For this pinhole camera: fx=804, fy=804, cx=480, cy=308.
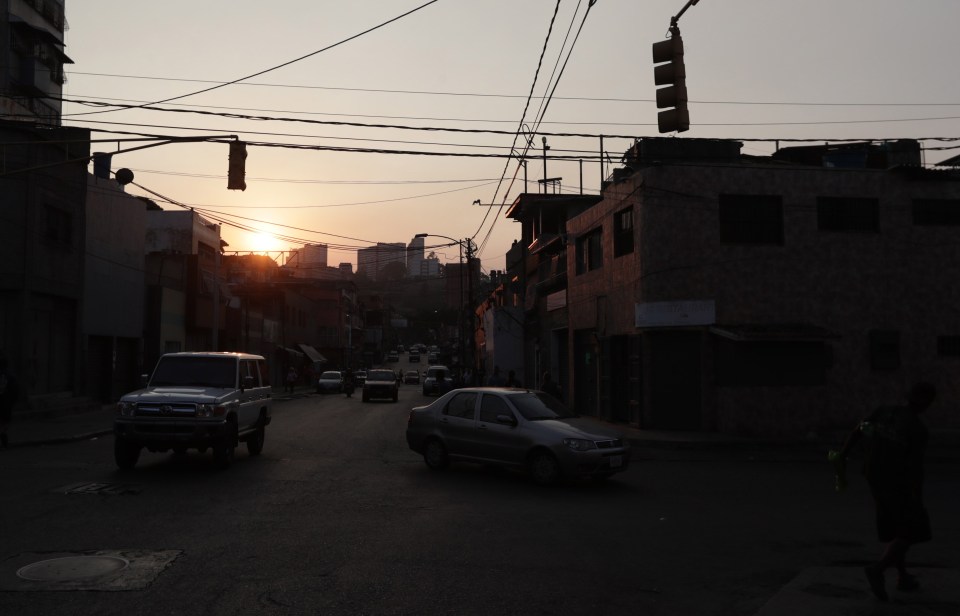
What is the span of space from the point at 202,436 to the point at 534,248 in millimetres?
31241

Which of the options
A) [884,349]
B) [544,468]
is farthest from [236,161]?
[884,349]

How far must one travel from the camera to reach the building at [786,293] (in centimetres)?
2242

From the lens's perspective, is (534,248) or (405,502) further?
(534,248)

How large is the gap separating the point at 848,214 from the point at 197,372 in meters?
18.7

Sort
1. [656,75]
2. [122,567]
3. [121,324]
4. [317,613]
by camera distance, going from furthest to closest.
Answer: [121,324] < [656,75] < [122,567] < [317,613]

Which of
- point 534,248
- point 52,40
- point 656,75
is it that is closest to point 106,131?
point 656,75

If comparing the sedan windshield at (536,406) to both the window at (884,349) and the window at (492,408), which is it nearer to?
the window at (492,408)

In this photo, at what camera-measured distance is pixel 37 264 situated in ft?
A: 86.8

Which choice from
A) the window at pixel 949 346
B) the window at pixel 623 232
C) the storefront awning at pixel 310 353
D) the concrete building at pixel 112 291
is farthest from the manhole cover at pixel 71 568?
the storefront awning at pixel 310 353

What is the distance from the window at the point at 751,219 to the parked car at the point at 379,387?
27.1m

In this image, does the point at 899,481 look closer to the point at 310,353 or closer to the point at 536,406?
the point at 536,406

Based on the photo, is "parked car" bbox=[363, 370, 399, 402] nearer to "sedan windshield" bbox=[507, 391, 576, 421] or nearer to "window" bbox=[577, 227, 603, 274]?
"window" bbox=[577, 227, 603, 274]

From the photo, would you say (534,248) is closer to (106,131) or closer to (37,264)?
(37,264)

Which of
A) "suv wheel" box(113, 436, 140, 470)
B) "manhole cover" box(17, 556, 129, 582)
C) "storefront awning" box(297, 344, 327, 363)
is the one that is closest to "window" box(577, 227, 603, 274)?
"suv wheel" box(113, 436, 140, 470)
